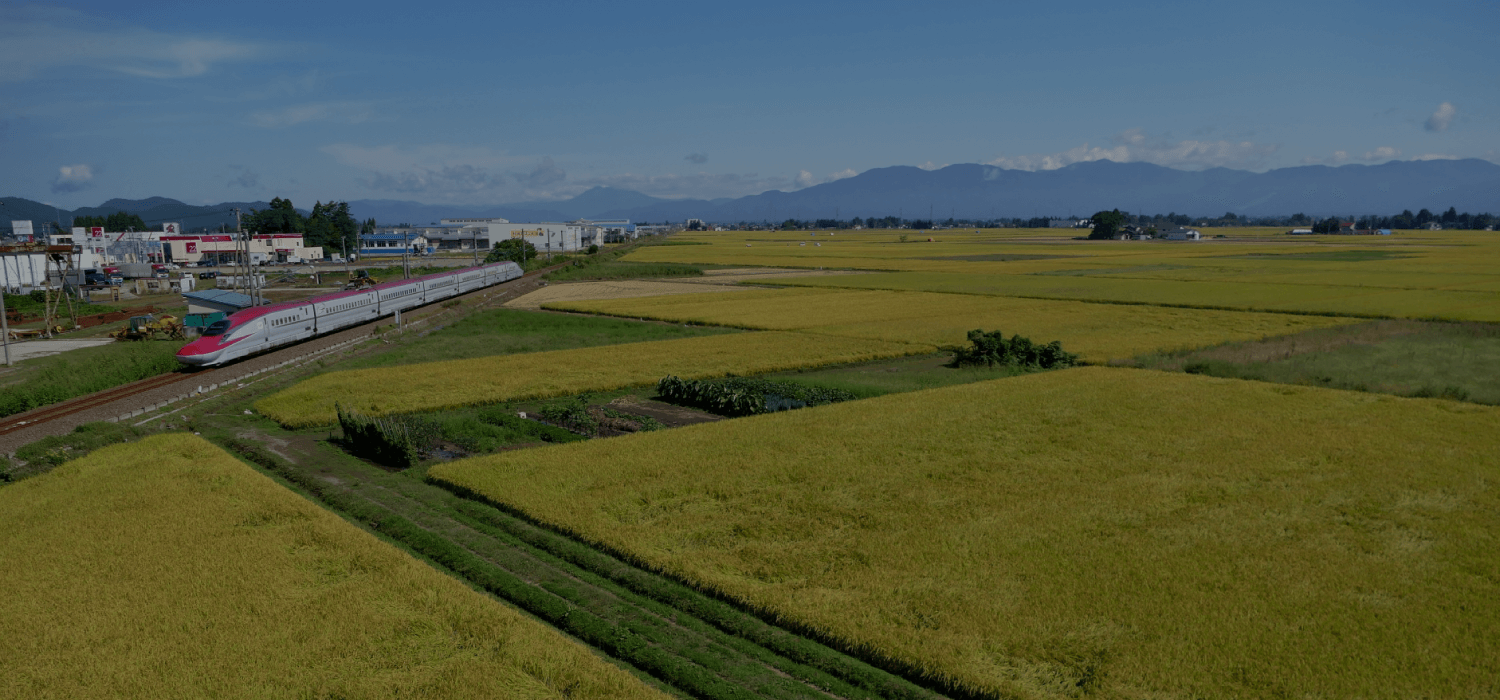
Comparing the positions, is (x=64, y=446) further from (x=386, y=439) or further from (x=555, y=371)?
(x=555, y=371)

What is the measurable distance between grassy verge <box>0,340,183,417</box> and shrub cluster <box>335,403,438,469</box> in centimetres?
1741

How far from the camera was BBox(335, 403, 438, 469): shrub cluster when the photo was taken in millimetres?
25266

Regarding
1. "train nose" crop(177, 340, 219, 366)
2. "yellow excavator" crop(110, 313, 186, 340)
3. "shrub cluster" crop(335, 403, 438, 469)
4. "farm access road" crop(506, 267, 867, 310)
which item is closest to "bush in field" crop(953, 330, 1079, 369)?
"shrub cluster" crop(335, 403, 438, 469)

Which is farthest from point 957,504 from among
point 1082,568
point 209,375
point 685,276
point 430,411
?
point 685,276

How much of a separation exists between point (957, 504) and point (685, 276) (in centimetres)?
8541

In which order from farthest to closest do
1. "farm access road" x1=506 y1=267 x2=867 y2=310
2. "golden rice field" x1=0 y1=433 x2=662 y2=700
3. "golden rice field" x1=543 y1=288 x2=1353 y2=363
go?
"farm access road" x1=506 y1=267 x2=867 y2=310
"golden rice field" x1=543 y1=288 x2=1353 y2=363
"golden rice field" x1=0 y1=433 x2=662 y2=700

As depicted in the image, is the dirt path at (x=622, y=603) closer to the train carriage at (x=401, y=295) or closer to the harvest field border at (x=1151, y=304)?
the harvest field border at (x=1151, y=304)

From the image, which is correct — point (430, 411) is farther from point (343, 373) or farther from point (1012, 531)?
point (1012, 531)

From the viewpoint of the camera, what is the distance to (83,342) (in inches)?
2167

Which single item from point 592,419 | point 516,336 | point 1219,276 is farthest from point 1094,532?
point 1219,276

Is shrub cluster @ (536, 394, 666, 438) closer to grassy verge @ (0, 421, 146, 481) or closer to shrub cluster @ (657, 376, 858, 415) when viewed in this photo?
shrub cluster @ (657, 376, 858, 415)

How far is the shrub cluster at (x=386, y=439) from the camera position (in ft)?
82.9

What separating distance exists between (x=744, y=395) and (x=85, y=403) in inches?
1071

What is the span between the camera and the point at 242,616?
14688 mm
